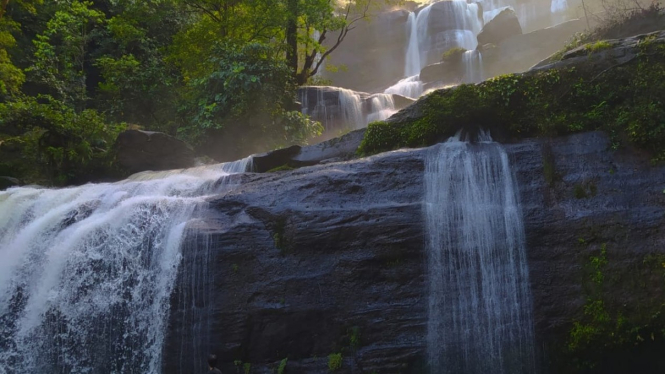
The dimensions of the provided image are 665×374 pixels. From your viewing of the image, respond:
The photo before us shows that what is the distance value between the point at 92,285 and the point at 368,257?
4684mm

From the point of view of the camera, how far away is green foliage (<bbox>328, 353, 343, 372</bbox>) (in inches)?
286

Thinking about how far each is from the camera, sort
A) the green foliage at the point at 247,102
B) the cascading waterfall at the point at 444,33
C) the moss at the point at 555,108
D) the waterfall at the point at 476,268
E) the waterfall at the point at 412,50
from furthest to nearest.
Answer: the waterfall at the point at 412,50 → the cascading waterfall at the point at 444,33 → the green foliage at the point at 247,102 → the moss at the point at 555,108 → the waterfall at the point at 476,268

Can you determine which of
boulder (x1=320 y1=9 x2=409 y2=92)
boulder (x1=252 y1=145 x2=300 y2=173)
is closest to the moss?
boulder (x1=252 y1=145 x2=300 y2=173)

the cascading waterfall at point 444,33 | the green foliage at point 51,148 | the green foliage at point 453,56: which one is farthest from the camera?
the cascading waterfall at point 444,33

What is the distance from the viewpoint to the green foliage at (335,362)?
727 cm

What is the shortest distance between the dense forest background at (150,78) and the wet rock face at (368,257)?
25.3 ft

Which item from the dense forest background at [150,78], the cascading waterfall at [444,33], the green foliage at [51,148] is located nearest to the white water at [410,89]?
the cascading waterfall at [444,33]

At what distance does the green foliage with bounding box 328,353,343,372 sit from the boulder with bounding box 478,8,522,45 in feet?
69.0

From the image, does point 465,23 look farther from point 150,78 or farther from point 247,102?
point 150,78

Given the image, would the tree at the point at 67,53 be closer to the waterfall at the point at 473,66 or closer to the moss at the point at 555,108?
the moss at the point at 555,108

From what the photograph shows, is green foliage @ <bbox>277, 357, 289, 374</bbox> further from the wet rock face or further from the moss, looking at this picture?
the moss

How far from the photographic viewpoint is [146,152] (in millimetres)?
14023

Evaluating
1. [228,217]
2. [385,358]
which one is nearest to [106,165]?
[228,217]

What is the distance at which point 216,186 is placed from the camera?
33.3 ft
